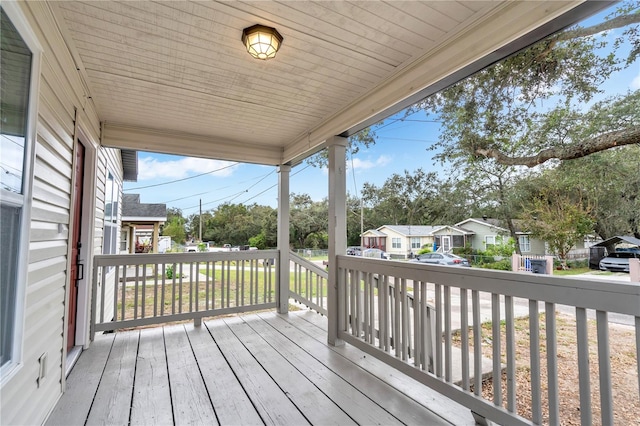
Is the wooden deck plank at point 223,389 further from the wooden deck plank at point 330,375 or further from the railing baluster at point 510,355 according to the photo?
the railing baluster at point 510,355

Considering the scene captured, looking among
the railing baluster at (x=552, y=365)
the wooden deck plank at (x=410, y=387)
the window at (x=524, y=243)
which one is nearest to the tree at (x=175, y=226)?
the wooden deck plank at (x=410, y=387)

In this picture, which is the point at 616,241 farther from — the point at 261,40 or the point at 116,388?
the point at 116,388

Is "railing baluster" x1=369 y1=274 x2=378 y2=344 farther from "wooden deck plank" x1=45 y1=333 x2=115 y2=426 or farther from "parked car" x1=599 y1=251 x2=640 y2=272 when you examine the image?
"wooden deck plank" x1=45 y1=333 x2=115 y2=426

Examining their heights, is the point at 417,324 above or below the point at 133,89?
below

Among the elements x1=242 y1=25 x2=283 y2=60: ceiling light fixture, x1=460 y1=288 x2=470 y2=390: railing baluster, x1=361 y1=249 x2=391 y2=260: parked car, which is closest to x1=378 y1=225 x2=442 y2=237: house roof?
x1=361 y1=249 x2=391 y2=260: parked car

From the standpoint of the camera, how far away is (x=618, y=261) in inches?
53.8

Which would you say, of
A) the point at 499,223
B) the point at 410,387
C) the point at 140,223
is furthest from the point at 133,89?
the point at 140,223

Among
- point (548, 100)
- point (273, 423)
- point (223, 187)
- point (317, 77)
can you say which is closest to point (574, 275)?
point (548, 100)

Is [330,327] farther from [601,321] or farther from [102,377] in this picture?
[601,321]

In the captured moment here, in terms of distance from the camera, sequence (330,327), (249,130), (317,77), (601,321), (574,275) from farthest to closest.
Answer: (249,130)
(330,327)
(317,77)
(574,275)
(601,321)

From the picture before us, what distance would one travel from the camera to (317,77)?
2494mm

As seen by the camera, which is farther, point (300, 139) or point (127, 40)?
point (300, 139)

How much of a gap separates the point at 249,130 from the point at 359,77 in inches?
70.0

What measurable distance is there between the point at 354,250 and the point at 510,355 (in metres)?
1.72
